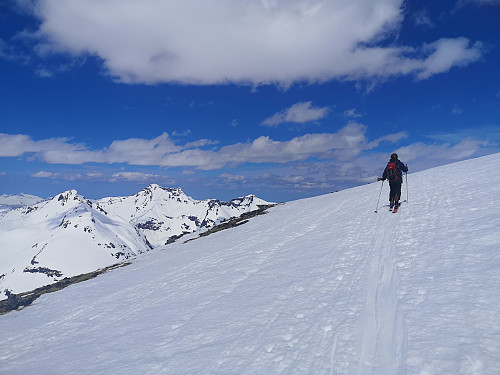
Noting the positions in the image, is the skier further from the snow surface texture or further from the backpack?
the snow surface texture

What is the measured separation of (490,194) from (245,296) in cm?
1430

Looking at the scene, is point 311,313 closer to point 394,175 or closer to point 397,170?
point 394,175

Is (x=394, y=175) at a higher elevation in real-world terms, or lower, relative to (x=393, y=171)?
lower

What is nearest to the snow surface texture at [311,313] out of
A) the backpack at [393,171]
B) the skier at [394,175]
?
the skier at [394,175]

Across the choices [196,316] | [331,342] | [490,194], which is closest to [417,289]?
[331,342]

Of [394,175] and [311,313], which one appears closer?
[311,313]

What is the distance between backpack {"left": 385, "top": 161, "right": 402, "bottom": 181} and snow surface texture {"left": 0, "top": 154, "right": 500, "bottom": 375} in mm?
3638

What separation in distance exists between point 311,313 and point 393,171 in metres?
15.2

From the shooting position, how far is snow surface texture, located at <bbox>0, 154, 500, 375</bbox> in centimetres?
582

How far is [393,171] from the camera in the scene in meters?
20.1

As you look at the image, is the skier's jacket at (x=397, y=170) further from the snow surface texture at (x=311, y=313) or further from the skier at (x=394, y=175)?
the snow surface texture at (x=311, y=313)

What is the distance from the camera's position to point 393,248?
1175 cm

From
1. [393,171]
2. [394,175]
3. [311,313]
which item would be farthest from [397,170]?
[311,313]

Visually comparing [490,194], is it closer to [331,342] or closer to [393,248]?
[393,248]
